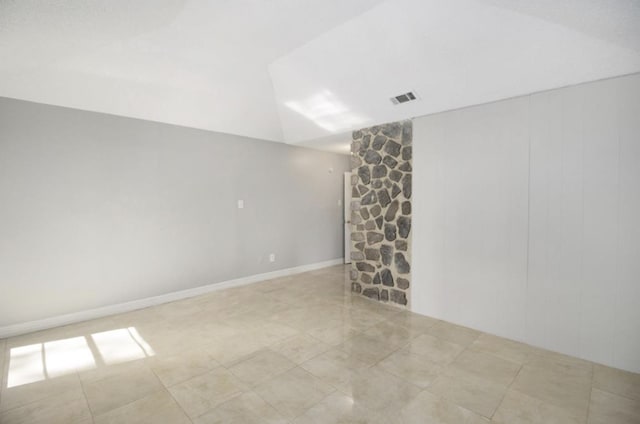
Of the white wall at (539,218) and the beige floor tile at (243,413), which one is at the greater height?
the white wall at (539,218)

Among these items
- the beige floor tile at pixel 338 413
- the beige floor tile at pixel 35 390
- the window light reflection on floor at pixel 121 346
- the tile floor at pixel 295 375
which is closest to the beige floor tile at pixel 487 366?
the tile floor at pixel 295 375

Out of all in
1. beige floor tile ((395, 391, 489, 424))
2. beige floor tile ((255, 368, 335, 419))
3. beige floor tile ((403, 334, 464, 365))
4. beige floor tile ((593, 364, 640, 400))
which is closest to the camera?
beige floor tile ((395, 391, 489, 424))

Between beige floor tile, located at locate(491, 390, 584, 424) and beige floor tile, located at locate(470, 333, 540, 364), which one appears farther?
beige floor tile, located at locate(470, 333, 540, 364)

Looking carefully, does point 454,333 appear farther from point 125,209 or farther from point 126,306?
point 125,209

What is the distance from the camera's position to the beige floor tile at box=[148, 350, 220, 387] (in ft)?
7.28

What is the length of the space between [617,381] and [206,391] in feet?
9.99

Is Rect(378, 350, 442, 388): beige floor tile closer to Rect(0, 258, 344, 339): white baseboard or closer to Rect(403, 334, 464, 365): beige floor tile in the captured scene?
Rect(403, 334, 464, 365): beige floor tile

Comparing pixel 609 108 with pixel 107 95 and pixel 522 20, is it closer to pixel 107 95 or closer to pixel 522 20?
pixel 522 20

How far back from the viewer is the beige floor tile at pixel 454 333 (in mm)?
2797

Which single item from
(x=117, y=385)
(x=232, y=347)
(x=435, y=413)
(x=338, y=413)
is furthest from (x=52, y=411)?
(x=435, y=413)

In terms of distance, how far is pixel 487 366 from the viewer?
235cm

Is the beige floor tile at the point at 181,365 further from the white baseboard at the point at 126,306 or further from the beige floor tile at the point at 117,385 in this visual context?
the white baseboard at the point at 126,306

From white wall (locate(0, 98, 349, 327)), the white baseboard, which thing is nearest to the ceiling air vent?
white wall (locate(0, 98, 349, 327))

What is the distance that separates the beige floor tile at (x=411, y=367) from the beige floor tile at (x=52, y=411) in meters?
2.11
